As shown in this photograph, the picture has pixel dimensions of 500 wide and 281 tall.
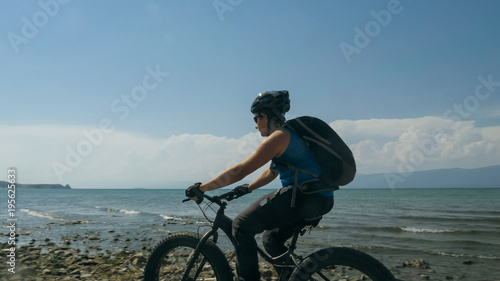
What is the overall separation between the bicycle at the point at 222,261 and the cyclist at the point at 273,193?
168 mm

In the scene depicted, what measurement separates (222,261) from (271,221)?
0.91 m

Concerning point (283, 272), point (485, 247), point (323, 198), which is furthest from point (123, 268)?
point (485, 247)

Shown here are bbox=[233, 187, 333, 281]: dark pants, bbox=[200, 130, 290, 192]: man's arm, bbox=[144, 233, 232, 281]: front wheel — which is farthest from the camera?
bbox=[144, 233, 232, 281]: front wheel

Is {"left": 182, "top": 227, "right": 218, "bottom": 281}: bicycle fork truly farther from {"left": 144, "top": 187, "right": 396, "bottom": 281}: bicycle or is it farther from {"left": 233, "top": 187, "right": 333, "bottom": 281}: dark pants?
{"left": 233, "top": 187, "right": 333, "bottom": 281}: dark pants

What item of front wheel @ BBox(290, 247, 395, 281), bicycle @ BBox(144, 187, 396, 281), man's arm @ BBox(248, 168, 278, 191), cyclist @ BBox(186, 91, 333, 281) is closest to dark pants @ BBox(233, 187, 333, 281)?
cyclist @ BBox(186, 91, 333, 281)

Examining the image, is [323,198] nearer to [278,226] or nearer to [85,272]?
[278,226]

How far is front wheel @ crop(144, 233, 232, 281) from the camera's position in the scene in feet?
13.3

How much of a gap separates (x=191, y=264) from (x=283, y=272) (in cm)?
110

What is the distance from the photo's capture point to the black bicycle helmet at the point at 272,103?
3.82 m

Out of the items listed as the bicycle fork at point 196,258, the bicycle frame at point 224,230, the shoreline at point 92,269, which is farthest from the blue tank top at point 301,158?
the shoreline at point 92,269

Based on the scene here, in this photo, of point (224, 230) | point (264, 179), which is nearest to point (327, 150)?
point (264, 179)

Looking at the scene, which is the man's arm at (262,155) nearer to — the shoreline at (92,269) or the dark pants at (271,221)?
the dark pants at (271,221)

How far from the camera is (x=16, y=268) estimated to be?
28.2 ft

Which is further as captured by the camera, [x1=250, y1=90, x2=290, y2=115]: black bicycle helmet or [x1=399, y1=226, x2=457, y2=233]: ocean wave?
[x1=399, y1=226, x2=457, y2=233]: ocean wave
